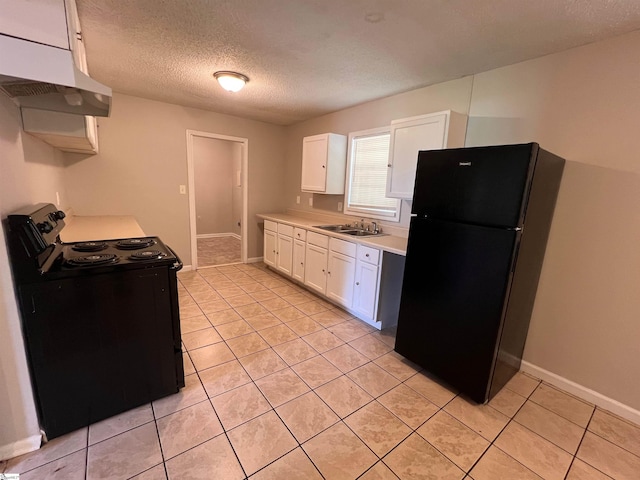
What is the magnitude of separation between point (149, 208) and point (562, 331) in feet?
15.3

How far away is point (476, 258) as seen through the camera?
179cm

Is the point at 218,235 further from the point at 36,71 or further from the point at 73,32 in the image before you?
the point at 36,71

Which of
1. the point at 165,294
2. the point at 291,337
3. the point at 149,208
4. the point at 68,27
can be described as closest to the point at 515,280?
the point at 291,337

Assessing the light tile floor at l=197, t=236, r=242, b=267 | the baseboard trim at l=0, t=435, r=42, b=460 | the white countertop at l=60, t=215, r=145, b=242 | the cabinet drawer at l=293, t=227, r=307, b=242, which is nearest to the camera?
the baseboard trim at l=0, t=435, r=42, b=460

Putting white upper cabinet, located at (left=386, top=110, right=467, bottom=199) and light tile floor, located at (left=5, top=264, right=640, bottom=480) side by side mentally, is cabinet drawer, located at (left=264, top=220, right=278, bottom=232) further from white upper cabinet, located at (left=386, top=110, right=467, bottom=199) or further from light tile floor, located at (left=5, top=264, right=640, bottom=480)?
light tile floor, located at (left=5, top=264, right=640, bottom=480)

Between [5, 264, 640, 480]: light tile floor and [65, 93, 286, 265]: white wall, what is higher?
[65, 93, 286, 265]: white wall

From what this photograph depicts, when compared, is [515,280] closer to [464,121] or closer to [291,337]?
[464,121]

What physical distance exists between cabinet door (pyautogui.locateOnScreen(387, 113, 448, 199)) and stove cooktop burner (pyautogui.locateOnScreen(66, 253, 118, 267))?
7.80 ft

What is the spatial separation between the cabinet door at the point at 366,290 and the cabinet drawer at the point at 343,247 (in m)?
0.15

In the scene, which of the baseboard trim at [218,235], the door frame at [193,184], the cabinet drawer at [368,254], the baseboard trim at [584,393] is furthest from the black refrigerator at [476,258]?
the baseboard trim at [218,235]

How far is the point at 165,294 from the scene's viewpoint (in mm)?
1712

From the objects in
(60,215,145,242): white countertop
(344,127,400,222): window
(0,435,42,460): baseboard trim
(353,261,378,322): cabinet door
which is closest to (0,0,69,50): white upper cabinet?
(60,215,145,242): white countertop

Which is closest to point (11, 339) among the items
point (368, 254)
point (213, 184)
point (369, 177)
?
point (368, 254)

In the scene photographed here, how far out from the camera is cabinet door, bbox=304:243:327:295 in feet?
11.0
